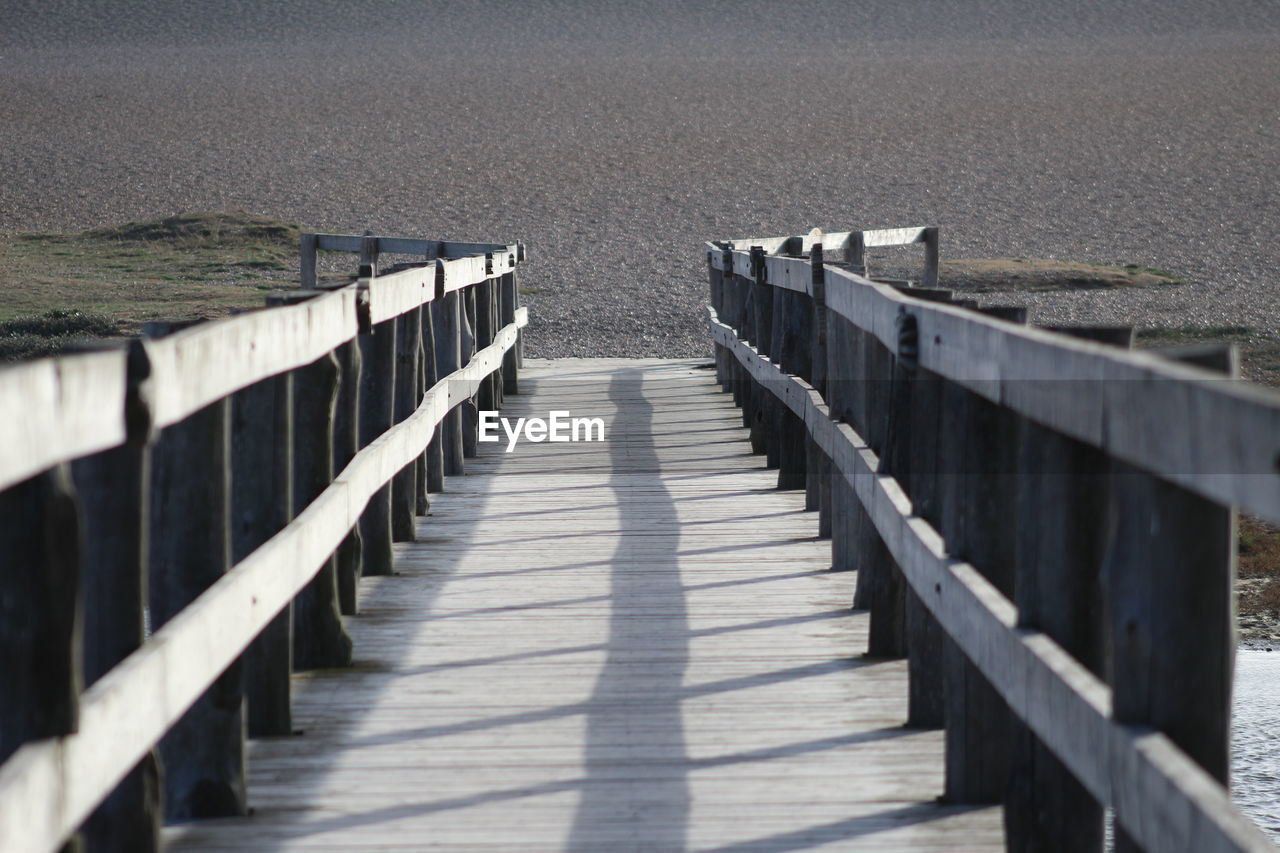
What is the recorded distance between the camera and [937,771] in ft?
13.0

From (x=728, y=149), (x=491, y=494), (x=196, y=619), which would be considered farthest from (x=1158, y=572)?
(x=728, y=149)

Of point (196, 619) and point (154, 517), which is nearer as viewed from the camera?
point (196, 619)

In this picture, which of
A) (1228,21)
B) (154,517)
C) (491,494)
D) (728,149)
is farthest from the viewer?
(1228,21)

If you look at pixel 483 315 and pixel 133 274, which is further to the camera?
pixel 133 274

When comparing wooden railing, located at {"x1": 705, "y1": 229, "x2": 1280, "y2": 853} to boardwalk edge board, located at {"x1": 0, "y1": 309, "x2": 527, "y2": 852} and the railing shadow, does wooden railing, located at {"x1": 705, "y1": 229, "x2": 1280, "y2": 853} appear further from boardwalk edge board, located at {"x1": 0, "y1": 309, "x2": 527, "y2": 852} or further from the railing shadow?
boardwalk edge board, located at {"x1": 0, "y1": 309, "x2": 527, "y2": 852}

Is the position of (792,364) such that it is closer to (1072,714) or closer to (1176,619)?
(1072,714)

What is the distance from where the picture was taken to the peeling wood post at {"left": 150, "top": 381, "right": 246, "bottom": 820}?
3553mm

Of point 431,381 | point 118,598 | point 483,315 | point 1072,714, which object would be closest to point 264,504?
point 118,598

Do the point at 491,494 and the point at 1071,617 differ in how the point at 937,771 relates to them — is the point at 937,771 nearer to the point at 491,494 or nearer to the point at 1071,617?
the point at 1071,617

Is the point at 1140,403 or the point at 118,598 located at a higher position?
the point at 1140,403

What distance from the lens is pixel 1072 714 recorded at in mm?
2543

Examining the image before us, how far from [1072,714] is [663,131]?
46619 millimetres

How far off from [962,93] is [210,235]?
3157 centimetres

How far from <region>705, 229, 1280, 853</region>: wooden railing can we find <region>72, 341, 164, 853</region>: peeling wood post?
63.8 inches
